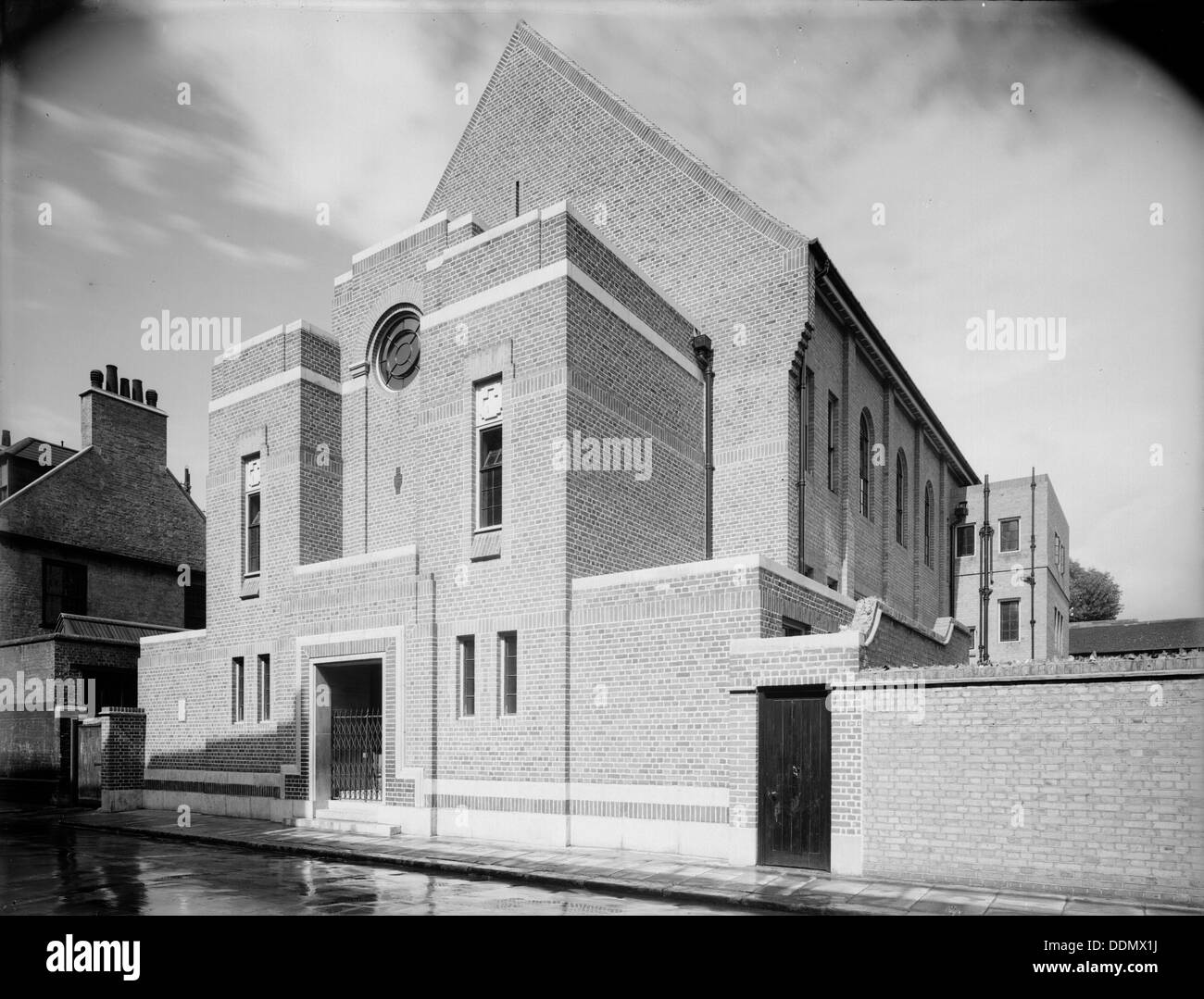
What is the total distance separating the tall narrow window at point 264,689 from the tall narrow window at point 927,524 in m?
21.6

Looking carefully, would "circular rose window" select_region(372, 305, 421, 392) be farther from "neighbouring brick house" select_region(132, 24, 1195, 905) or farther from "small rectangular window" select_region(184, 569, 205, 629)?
"small rectangular window" select_region(184, 569, 205, 629)

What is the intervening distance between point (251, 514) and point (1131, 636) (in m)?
45.0

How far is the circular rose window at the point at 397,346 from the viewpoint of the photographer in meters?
19.8

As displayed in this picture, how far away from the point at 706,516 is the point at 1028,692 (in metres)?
8.95

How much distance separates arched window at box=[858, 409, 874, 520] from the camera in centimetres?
2450

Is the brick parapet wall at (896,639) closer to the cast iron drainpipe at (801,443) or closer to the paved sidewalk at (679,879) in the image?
the cast iron drainpipe at (801,443)

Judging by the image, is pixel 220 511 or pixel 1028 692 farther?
pixel 220 511

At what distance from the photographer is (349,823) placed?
16.3 meters

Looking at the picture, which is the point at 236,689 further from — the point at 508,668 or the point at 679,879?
the point at 679,879

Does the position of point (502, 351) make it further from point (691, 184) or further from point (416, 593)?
point (691, 184)

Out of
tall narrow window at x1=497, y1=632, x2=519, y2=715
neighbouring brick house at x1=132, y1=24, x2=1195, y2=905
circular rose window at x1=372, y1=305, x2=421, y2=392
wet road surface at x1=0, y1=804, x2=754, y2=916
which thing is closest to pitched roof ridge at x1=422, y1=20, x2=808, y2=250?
neighbouring brick house at x1=132, y1=24, x2=1195, y2=905

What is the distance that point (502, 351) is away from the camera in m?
15.7

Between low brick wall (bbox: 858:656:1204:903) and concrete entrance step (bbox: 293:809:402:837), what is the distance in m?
8.22
